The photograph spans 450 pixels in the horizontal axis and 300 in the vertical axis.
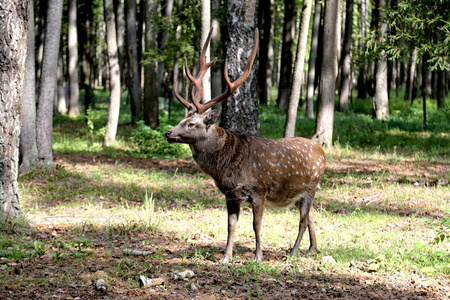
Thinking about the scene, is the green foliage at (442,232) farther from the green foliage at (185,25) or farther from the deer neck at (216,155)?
the green foliage at (185,25)

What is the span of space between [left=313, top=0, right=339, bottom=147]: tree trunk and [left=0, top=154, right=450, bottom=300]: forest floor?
183 inches

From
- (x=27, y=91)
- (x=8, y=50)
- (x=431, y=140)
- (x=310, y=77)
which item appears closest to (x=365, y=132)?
(x=431, y=140)

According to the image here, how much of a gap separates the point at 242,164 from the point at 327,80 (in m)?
10.6

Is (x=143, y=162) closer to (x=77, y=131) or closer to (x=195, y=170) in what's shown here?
(x=195, y=170)

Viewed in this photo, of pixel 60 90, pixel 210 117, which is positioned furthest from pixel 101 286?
pixel 60 90

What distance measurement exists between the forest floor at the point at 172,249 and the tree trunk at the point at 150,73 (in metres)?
7.72

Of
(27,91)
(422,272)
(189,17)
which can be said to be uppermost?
(189,17)

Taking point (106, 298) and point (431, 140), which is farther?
point (431, 140)

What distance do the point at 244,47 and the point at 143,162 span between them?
4.98m

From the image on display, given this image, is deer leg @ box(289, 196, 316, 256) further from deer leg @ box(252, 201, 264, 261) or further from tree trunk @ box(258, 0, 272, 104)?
tree trunk @ box(258, 0, 272, 104)

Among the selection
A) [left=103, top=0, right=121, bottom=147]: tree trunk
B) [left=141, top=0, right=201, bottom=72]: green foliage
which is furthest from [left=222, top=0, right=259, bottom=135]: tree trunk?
[left=103, top=0, right=121, bottom=147]: tree trunk

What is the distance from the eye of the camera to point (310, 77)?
24188 mm

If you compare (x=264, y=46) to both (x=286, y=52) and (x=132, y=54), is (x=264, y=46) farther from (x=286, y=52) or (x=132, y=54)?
(x=132, y=54)

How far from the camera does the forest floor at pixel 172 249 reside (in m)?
5.34
